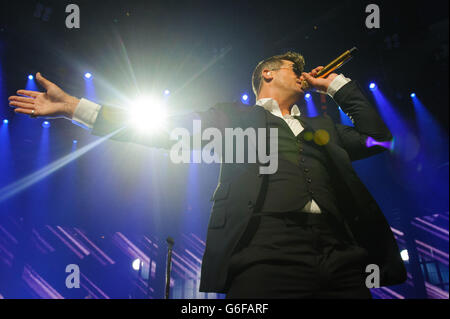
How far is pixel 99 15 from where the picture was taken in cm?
460

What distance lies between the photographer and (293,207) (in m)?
1.15

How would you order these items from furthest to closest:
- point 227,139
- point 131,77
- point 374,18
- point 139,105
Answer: point 139,105 → point 131,77 → point 374,18 → point 227,139

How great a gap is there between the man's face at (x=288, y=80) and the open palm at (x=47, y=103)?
1119 millimetres

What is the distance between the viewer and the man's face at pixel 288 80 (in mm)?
1738

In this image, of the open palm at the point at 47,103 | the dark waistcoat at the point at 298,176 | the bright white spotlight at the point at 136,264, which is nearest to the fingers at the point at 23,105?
the open palm at the point at 47,103

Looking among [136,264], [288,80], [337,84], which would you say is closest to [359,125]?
[337,84]

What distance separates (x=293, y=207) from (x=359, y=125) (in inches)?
25.1

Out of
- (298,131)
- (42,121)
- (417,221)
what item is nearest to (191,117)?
(298,131)

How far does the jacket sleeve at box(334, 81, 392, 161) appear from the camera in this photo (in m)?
1.44

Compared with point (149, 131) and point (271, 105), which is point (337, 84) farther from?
point (149, 131)

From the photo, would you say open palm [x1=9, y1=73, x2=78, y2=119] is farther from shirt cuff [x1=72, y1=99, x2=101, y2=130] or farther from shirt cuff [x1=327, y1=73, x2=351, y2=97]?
shirt cuff [x1=327, y1=73, x2=351, y2=97]

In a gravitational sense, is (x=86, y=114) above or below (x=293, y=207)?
above
